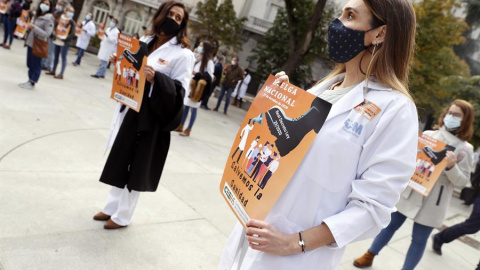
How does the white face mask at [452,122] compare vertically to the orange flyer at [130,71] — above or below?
above

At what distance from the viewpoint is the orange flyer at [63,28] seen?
8469 mm

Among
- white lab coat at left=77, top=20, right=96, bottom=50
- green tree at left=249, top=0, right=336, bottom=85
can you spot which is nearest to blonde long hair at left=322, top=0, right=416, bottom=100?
white lab coat at left=77, top=20, right=96, bottom=50

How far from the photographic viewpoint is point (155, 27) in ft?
10.3

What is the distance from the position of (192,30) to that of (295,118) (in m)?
27.3

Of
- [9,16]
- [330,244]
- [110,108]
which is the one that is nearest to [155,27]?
[330,244]

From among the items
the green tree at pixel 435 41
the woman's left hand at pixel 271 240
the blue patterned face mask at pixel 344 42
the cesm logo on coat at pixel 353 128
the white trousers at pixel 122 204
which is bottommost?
the white trousers at pixel 122 204

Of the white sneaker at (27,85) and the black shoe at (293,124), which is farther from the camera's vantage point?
the white sneaker at (27,85)

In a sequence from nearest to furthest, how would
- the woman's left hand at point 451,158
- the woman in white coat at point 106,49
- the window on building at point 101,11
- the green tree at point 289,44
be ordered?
1. the woman's left hand at point 451,158
2. the woman in white coat at point 106,49
3. the green tree at point 289,44
4. the window on building at point 101,11

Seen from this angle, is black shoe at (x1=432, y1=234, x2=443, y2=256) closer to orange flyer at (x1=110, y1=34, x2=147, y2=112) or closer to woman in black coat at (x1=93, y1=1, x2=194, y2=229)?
woman in black coat at (x1=93, y1=1, x2=194, y2=229)

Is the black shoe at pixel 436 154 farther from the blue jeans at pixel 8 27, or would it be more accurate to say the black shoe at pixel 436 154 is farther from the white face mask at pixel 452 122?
the blue jeans at pixel 8 27

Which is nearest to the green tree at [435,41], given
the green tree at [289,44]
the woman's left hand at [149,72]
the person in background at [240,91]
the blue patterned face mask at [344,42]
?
the green tree at [289,44]

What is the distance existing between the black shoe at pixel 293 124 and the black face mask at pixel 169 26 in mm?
1945

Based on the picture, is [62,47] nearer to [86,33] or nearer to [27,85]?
[27,85]

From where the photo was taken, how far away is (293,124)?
52.4 inches
